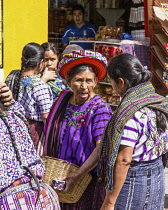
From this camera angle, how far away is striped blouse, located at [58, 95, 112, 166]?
3.30 metres

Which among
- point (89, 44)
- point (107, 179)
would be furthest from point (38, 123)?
point (89, 44)

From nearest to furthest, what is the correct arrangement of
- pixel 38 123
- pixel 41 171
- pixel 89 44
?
pixel 41 171, pixel 38 123, pixel 89 44

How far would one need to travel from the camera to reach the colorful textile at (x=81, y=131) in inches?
130

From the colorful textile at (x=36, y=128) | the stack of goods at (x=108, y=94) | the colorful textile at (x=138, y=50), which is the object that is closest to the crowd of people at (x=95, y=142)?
the colorful textile at (x=36, y=128)

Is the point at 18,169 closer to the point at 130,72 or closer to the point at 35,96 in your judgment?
the point at 130,72

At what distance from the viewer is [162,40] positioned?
7629 millimetres

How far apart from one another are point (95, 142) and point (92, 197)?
1.45 ft

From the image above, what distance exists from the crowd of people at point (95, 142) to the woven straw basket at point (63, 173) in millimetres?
46

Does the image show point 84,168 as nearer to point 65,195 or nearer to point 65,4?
point 65,195

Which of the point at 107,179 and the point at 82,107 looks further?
the point at 82,107

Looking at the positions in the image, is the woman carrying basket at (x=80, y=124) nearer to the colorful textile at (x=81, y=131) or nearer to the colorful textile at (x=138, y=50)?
the colorful textile at (x=81, y=131)

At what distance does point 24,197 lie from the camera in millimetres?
2383

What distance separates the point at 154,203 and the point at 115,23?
766 centimetres

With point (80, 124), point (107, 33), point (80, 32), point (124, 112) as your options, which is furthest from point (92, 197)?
point (80, 32)
